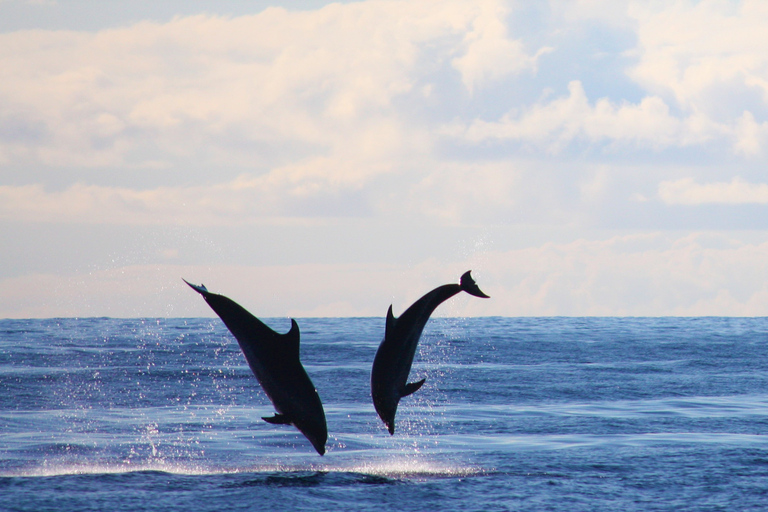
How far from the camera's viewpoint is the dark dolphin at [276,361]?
9930 mm

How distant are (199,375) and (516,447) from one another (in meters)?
20.3

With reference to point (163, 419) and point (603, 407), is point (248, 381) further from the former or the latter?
point (603, 407)

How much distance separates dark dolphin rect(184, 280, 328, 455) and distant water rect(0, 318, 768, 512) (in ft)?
9.16

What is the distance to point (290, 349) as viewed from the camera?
32.8ft

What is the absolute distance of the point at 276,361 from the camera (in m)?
10.0

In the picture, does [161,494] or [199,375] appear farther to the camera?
[199,375]

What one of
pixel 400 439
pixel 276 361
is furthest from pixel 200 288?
pixel 400 439

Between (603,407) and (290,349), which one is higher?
(290,349)

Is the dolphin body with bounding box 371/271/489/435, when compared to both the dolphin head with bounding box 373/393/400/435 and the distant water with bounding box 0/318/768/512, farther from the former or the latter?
the distant water with bounding box 0/318/768/512

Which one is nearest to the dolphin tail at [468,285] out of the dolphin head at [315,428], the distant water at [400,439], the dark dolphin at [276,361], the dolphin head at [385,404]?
the dolphin head at [385,404]

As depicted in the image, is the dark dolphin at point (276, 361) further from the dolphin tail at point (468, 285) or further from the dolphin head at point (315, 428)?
the dolphin tail at point (468, 285)

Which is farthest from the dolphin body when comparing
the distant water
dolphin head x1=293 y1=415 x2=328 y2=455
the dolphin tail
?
the distant water

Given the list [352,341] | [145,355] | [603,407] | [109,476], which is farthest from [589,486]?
[352,341]

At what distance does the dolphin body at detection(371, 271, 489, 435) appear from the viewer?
10141 millimetres
